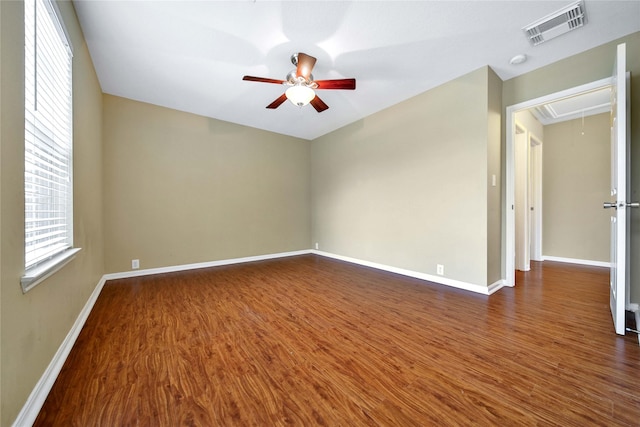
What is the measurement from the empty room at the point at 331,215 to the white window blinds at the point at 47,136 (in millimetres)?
23

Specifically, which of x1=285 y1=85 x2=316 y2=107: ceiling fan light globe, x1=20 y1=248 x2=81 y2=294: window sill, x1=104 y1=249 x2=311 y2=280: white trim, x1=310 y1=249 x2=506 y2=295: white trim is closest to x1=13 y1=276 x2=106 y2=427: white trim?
x1=20 y1=248 x2=81 y2=294: window sill

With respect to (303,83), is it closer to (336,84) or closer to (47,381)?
(336,84)

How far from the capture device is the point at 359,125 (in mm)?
4410

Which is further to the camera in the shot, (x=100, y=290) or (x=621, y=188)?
(x=100, y=290)

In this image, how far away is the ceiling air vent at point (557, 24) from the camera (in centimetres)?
197

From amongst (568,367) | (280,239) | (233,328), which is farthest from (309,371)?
(280,239)

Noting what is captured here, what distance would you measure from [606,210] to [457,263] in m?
3.24

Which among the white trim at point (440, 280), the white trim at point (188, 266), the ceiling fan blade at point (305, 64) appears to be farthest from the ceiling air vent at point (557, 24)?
the white trim at point (188, 266)

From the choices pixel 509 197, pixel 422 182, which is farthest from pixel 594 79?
pixel 422 182

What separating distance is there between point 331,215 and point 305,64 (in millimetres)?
3195

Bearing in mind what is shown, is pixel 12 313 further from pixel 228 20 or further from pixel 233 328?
pixel 228 20

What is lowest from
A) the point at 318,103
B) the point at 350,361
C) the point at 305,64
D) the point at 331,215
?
the point at 350,361

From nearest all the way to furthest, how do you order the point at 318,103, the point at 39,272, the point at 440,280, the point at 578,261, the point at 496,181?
the point at 39,272 < the point at 318,103 < the point at 496,181 < the point at 440,280 < the point at 578,261

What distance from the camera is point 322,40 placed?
2.32m
